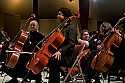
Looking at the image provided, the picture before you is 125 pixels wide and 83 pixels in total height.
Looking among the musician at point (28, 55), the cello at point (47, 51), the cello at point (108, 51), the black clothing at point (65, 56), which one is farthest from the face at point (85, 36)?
the cello at point (47, 51)

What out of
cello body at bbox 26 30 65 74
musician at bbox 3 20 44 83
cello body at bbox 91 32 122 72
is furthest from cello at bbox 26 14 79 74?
musician at bbox 3 20 44 83

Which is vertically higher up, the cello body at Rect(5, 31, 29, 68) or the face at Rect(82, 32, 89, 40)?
the face at Rect(82, 32, 89, 40)

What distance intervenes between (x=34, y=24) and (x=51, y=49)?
1.02m

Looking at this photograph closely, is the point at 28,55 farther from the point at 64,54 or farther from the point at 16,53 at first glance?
the point at 64,54

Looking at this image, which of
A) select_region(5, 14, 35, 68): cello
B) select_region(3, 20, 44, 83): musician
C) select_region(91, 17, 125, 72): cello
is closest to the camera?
select_region(91, 17, 125, 72): cello

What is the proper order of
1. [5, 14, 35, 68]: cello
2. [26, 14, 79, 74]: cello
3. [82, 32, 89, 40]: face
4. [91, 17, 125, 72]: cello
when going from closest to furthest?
[26, 14, 79, 74]: cello → [91, 17, 125, 72]: cello → [5, 14, 35, 68]: cello → [82, 32, 89, 40]: face

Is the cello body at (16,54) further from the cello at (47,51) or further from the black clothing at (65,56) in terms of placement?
the black clothing at (65,56)

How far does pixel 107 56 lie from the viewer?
3496 millimetres

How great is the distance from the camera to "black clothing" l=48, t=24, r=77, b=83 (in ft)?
10.6

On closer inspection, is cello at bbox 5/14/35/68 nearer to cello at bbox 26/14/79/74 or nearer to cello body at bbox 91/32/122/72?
cello at bbox 26/14/79/74

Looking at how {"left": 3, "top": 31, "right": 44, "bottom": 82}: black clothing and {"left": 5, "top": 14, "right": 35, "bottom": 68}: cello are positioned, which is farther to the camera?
{"left": 3, "top": 31, "right": 44, "bottom": 82}: black clothing

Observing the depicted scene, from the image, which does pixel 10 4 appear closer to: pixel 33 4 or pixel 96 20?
pixel 33 4

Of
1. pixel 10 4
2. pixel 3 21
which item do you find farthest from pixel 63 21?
pixel 10 4

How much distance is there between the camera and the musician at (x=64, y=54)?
10.6 feet
